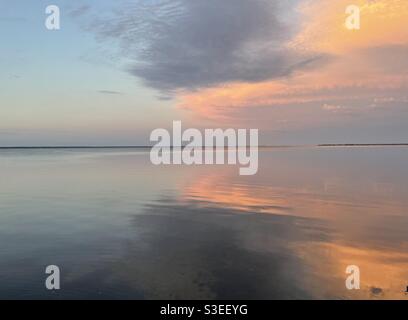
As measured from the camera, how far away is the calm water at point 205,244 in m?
10.3

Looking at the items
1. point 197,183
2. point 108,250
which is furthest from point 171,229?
point 197,183

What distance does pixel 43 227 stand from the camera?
55.7ft

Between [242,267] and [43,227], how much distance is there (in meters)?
10.4

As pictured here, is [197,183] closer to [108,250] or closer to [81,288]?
[108,250]

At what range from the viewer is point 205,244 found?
14312mm

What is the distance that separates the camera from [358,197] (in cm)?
2500

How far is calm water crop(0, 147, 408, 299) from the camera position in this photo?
10297 mm

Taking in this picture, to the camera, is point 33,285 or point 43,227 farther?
point 43,227

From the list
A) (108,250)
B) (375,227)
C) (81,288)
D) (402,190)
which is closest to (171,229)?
(108,250)
